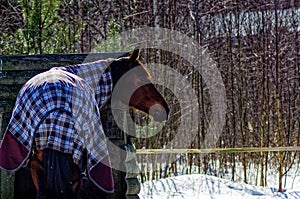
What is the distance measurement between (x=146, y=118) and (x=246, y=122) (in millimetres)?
1536

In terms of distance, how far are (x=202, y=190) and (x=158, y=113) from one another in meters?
2.94

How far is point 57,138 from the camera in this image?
2980 mm

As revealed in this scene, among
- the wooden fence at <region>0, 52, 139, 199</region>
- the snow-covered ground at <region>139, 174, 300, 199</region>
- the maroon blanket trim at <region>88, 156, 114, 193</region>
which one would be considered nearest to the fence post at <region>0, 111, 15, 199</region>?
the wooden fence at <region>0, 52, 139, 199</region>

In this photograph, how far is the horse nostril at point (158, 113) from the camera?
3902 mm

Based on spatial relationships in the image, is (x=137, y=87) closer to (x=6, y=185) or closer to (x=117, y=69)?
(x=117, y=69)

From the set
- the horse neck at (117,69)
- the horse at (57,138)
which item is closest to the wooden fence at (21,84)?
the horse neck at (117,69)

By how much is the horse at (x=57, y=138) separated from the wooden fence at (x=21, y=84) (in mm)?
957

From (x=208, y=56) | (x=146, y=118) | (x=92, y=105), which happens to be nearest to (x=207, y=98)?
(x=208, y=56)

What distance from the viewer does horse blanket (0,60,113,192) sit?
3.00m

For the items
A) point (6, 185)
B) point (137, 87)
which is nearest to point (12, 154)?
point (137, 87)

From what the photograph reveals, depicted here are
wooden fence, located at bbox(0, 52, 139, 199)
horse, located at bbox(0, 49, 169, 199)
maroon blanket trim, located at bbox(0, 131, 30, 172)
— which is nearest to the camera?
horse, located at bbox(0, 49, 169, 199)

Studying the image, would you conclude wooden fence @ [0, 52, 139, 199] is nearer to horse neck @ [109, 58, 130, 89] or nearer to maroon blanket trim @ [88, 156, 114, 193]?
horse neck @ [109, 58, 130, 89]

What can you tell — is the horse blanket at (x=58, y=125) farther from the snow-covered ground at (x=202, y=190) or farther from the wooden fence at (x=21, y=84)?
the snow-covered ground at (x=202, y=190)

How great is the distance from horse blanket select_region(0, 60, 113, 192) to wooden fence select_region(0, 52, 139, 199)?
1027mm
